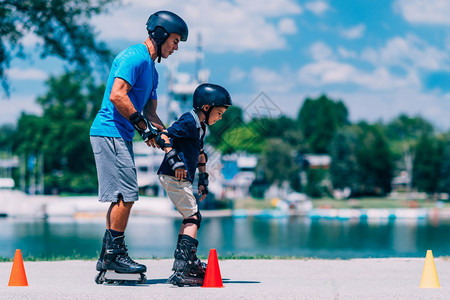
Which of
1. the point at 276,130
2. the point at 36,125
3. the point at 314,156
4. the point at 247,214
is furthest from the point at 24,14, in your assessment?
the point at 314,156

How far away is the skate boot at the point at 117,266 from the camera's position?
18.1 ft

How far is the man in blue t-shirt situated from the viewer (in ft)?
17.9

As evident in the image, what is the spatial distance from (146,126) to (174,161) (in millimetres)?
374

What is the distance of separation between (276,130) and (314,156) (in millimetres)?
18227

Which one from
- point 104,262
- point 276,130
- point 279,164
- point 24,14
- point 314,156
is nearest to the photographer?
point 104,262

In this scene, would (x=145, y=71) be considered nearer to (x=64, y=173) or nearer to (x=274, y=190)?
(x=64, y=173)

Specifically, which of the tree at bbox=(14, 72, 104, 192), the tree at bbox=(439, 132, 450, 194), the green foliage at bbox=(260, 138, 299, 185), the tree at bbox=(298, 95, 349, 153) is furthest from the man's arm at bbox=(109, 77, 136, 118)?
the tree at bbox=(298, 95, 349, 153)

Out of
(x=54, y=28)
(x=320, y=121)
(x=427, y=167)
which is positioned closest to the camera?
(x=54, y=28)

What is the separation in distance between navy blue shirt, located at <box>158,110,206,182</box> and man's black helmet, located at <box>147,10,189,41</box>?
0.71 m

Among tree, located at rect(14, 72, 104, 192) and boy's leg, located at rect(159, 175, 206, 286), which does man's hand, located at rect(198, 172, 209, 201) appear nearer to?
boy's leg, located at rect(159, 175, 206, 286)

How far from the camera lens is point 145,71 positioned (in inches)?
223

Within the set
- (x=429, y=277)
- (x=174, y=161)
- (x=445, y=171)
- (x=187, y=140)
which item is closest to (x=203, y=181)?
(x=187, y=140)

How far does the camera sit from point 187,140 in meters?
5.78

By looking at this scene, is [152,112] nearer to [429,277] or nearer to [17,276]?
[17,276]
